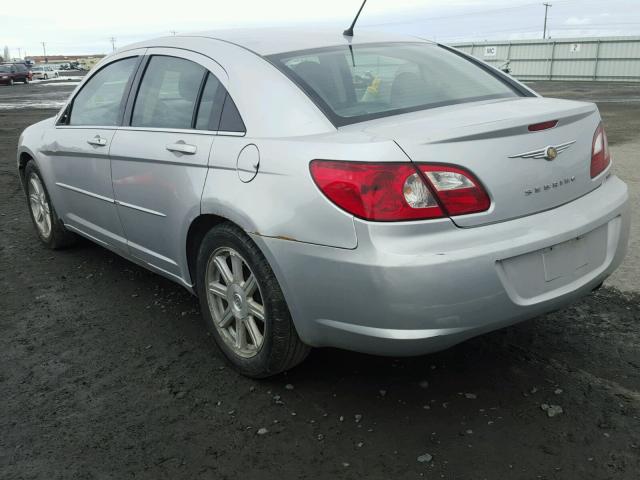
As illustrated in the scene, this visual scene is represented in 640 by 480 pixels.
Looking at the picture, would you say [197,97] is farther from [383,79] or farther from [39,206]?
[39,206]

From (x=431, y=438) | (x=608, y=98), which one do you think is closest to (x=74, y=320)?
(x=431, y=438)

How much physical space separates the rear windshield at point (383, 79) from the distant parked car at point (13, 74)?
168ft

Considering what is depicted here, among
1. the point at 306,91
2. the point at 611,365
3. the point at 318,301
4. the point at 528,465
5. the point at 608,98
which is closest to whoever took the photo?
the point at 528,465

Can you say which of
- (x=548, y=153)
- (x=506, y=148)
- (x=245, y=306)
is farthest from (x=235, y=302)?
(x=548, y=153)

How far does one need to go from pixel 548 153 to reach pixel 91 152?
2722mm

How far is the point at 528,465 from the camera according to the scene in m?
2.33

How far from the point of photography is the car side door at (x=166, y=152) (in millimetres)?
3070

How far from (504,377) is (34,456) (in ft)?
6.62

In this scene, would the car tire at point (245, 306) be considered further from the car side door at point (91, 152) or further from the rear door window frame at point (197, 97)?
the car side door at point (91, 152)

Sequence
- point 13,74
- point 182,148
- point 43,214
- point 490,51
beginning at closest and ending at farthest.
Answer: point 182,148, point 43,214, point 490,51, point 13,74

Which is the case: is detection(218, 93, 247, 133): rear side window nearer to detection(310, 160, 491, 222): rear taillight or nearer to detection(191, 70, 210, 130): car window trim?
detection(191, 70, 210, 130): car window trim

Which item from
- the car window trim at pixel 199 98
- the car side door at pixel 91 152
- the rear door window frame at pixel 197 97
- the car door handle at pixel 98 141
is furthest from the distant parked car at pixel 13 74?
the car window trim at pixel 199 98

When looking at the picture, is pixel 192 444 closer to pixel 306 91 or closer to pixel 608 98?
pixel 306 91

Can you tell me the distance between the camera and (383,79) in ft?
10.2
